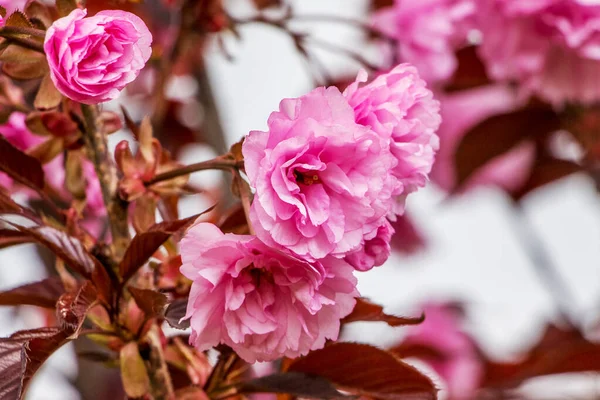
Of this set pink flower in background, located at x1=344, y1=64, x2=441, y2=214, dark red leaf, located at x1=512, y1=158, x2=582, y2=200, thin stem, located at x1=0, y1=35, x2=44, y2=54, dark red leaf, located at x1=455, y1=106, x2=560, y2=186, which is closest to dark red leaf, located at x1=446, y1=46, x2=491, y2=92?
dark red leaf, located at x1=455, y1=106, x2=560, y2=186

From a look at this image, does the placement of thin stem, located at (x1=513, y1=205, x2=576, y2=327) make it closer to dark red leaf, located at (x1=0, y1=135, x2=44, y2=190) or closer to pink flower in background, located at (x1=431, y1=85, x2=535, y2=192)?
pink flower in background, located at (x1=431, y1=85, x2=535, y2=192)

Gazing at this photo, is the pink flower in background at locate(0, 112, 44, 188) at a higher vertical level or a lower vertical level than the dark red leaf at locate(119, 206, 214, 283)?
lower

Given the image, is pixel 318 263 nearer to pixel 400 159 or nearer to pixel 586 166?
pixel 400 159

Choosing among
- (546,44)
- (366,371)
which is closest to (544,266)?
(546,44)

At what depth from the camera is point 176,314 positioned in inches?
18.4

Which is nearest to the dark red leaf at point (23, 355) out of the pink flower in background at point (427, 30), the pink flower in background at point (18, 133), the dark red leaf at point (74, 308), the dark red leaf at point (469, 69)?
the dark red leaf at point (74, 308)

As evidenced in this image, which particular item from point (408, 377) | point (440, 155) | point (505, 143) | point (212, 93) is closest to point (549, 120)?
point (505, 143)

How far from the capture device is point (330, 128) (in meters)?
0.44

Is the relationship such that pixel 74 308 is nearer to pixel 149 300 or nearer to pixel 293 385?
pixel 149 300

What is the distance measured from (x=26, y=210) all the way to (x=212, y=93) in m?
0.78

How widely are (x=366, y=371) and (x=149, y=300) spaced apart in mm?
164

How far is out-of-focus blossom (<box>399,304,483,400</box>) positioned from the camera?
1.39 meters

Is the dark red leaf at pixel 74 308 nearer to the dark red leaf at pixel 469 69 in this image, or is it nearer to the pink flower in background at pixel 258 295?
the pink flower in background at pixel 258 295

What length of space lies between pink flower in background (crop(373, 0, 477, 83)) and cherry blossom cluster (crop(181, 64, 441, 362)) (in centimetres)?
44
